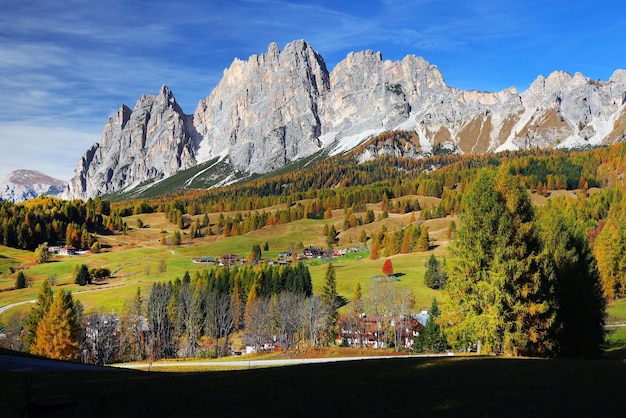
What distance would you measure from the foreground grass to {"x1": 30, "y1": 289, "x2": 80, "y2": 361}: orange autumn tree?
42.5 m

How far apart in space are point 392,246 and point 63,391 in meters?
147

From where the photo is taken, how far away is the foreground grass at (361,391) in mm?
17562

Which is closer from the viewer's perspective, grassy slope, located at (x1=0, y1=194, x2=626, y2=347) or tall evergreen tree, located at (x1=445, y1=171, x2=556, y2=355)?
tall evergreen tree, located at (x1=445, y1=171, x2=556, y2=355)

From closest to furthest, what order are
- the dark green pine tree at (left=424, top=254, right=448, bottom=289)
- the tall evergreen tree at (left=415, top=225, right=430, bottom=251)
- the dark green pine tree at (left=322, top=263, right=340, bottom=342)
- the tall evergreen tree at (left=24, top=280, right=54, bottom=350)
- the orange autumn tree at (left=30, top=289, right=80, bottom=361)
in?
the orange autumn tree at (left=30, top=289, right=80, bottom=361), the tall evergreen tree at (left=24, top=280, right=54, bottom=350), the dark green pine tree at (left=322, top=263, right=340, bottom=342), the dark green pine tree at (left=424, top=254, right=448, bottom=289), the tall evergreen tree at (left=415, top=225, right=430, bottom=251)

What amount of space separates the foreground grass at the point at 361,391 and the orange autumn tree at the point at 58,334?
42457 mm

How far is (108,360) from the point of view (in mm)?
81250

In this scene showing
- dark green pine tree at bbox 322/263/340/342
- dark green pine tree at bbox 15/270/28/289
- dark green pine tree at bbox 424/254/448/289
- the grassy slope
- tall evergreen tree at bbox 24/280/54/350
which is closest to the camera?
tall evergreen tree at bbox 24/280/54/350

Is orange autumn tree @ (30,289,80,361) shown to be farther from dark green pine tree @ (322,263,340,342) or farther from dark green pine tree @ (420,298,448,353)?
dark green pine tree @ (420,298,448,353)

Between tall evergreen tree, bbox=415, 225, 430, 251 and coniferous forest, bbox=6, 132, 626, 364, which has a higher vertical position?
tall evergreen tree, bbox=415, 225, 430, 251

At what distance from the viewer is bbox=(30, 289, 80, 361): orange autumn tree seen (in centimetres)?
6469

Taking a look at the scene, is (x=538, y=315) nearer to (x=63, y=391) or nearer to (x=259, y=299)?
(x=63, y=391)

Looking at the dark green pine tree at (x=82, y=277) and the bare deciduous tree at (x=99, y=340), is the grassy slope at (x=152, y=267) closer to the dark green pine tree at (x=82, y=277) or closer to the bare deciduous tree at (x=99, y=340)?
the dark green pine tree at (x=82, y=277)

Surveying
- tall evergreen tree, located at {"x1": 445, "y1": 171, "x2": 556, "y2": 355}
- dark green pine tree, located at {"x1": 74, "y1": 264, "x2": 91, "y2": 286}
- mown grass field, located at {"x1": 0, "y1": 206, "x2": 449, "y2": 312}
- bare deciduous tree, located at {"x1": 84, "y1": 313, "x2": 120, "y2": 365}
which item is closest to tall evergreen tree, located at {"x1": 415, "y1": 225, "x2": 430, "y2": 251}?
mown grass field, located at {"x1": 0, "y1": 206, "x2": 449, "y2": 312}

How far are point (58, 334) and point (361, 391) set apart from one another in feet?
187
